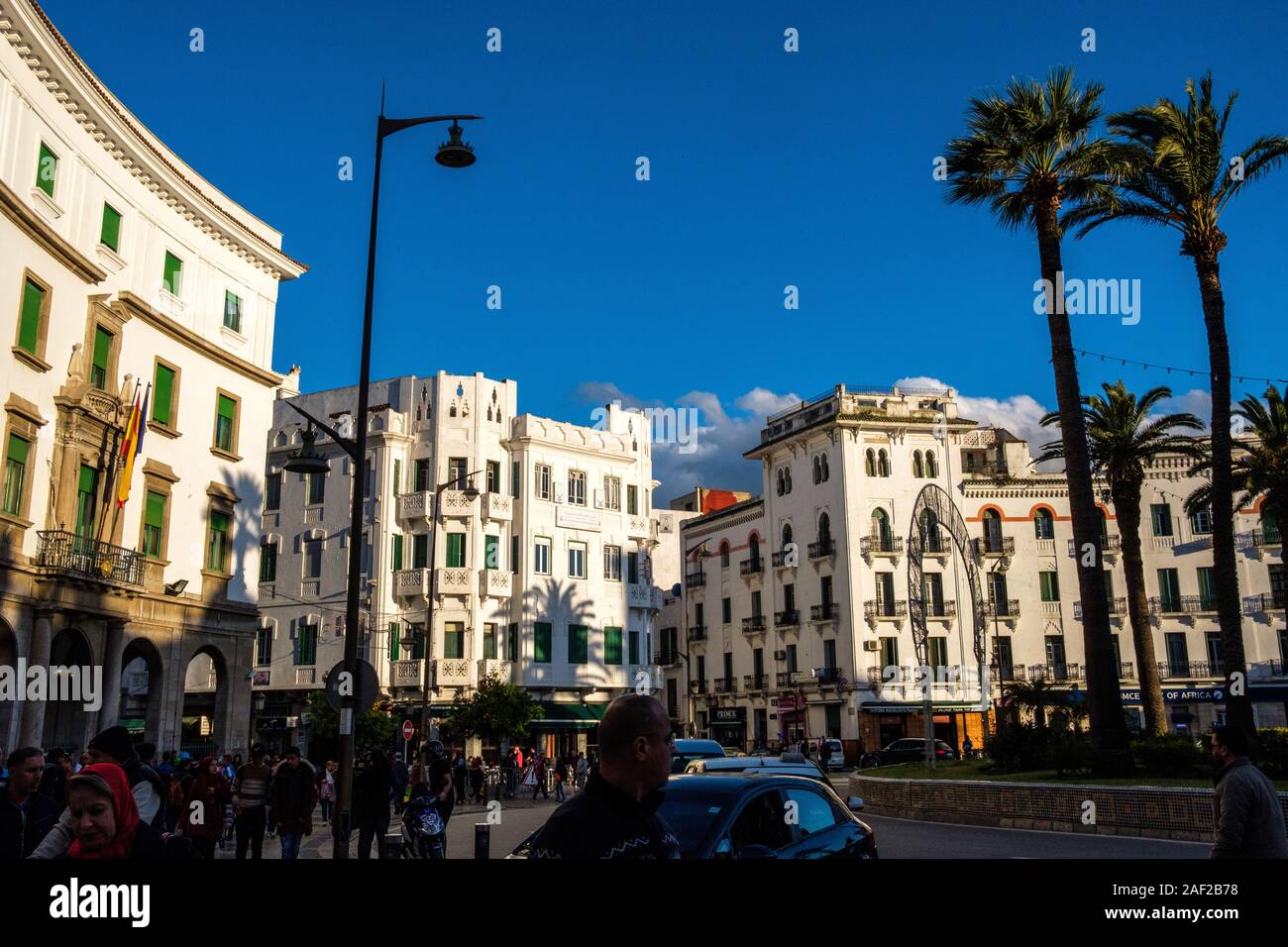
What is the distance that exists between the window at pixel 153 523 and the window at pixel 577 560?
1083 inches

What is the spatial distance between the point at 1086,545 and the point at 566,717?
A: 105 feet

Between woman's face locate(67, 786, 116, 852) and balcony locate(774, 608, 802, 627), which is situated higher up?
balcony locate(774, 608, 802, 627)

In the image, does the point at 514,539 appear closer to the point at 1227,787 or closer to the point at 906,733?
the point at 906,733

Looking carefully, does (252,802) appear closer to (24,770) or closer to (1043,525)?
(24,770)

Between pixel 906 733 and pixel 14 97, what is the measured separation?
162 ft

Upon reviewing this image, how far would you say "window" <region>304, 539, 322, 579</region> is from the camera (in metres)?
52.4

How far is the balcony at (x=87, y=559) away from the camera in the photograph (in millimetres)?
23594

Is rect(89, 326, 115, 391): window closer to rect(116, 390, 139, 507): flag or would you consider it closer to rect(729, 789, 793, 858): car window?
rect(116, 390, 139, 507): flag

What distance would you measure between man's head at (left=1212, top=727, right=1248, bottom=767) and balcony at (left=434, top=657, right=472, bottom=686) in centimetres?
4482

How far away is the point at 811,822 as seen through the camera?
27.3 ft

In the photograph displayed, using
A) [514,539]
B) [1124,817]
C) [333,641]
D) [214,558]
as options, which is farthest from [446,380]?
[1124,817]

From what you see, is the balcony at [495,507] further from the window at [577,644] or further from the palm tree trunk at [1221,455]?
the palm tree trunk at [1221,455]

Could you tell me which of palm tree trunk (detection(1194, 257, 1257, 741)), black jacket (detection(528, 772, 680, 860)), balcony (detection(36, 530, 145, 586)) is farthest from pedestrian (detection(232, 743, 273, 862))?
palm tree trunk (detection(1194, 257, 1257, 741))
